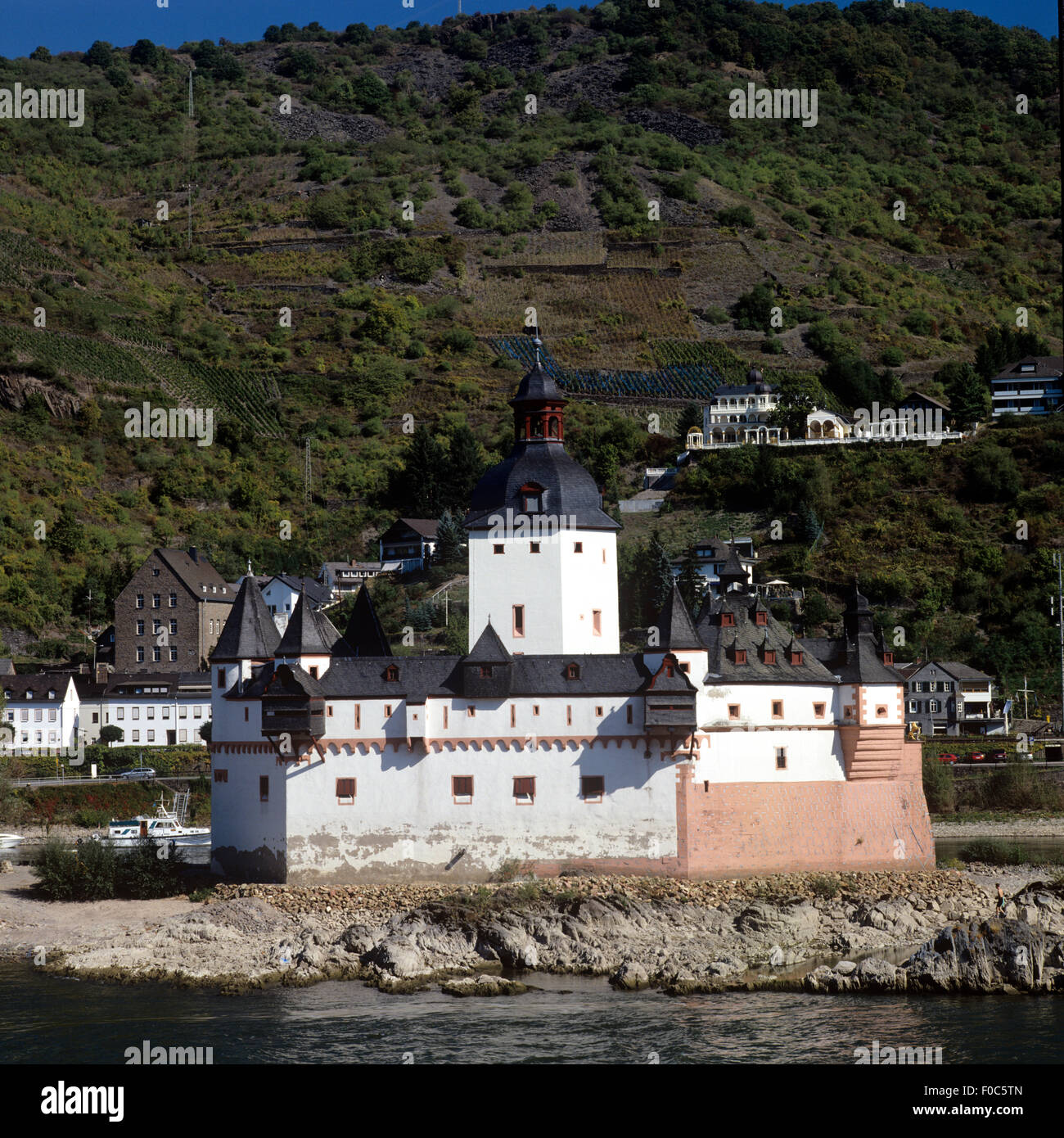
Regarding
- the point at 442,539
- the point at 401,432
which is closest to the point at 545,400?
the point at 442,539

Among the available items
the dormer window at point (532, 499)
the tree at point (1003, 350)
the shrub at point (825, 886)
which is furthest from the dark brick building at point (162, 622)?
the tree at point (1003, 350)

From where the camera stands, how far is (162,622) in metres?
100

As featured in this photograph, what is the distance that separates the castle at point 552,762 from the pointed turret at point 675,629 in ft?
0.19

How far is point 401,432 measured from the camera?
5659 inches

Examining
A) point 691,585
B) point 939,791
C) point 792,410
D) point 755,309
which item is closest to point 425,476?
point 792,410

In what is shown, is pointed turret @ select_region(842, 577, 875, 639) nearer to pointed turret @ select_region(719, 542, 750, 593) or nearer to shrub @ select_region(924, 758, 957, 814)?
pointed turret @ select_region(719, 542, 750, 593)

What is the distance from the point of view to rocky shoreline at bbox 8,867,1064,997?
43.9 meters

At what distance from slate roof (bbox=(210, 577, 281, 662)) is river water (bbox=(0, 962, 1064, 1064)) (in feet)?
44.5

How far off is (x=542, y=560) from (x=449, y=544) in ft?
175

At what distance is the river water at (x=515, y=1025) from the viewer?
3722 centimetres

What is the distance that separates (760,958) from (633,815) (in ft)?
22.7

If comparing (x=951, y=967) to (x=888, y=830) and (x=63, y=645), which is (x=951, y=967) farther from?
(x=63, y=645)

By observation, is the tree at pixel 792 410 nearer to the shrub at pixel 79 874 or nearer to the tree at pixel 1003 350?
the tree at pixel 1003 350

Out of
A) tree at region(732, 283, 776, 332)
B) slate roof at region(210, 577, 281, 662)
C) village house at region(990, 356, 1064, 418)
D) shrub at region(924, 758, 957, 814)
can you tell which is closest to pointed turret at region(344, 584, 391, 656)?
slate roof at region(210, 577, 281, 662)
